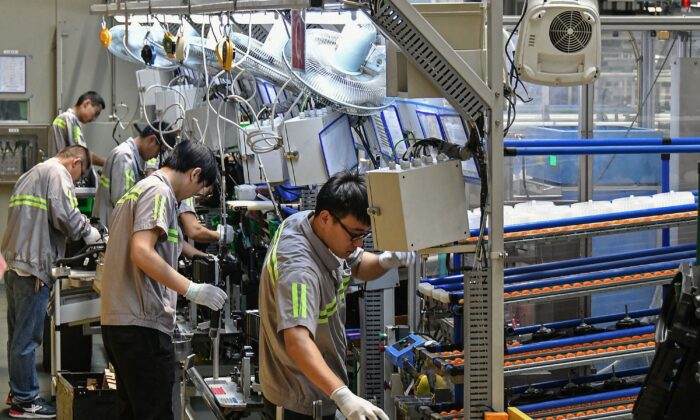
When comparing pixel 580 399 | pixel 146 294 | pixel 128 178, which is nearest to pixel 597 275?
pixel 580 399

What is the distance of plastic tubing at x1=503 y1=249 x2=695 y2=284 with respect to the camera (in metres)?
3.64

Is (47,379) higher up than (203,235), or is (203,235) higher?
(203,235)

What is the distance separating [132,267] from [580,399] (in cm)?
202

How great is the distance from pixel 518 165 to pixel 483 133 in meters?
2.58

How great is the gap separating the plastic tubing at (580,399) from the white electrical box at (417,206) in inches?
27.7

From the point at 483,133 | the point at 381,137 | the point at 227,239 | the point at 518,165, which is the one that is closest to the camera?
the point at 483,133

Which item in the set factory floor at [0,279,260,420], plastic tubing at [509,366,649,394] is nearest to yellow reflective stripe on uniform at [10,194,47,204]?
factory floor at [0,279,260,420]

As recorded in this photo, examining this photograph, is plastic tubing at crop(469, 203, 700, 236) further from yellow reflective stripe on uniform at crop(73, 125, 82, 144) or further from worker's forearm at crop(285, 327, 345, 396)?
yellow reflective stripe on uniform at crop(73, 125, 82, 144)

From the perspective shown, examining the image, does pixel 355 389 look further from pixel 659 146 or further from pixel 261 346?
pixel 659 146

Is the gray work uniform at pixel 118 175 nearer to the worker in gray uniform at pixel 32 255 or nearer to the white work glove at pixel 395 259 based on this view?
the worker in gray uniform at pixel 32 255

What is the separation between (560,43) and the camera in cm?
327

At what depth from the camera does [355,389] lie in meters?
5.16

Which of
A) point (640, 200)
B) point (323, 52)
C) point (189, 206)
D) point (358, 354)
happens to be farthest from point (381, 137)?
point (189, 206)

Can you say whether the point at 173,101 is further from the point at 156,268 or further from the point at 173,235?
the point at 156,268
